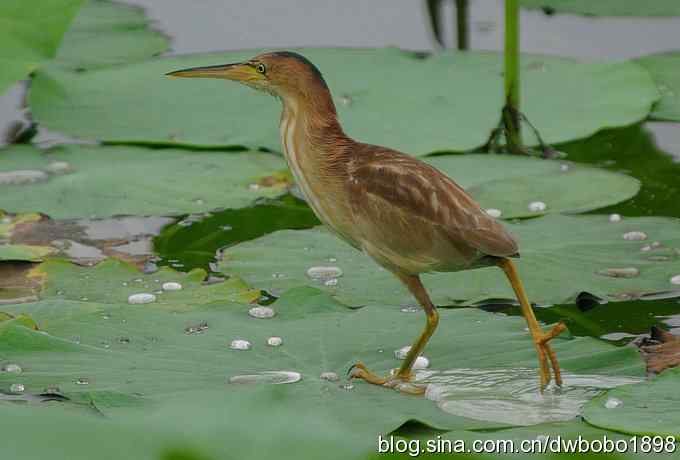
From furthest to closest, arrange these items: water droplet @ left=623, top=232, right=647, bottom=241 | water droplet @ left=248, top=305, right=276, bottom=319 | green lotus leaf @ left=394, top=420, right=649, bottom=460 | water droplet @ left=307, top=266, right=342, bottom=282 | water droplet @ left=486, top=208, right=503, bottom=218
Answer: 1. water droplet @ left=486, top=208, right=503, bottom=218
2. water droplet @ left=623, top=232, right=647, bottom=241
3. water droplet @ left=307, top=266, right=342, bottom=282
4. water droplet @ left=248, top=305, right=276, bottom=319
5. green lotus leaf @ left=394, top=420, right=649, bottom=460

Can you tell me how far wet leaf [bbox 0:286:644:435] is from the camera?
314cm

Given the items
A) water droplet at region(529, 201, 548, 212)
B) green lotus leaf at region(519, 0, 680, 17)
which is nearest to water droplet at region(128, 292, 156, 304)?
water droplet at region(529, 201, 548, 212)

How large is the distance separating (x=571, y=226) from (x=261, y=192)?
1.07 meters

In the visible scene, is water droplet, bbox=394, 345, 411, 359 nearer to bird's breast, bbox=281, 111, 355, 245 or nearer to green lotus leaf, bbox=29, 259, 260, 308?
bird's breast, bbox=281, 111, 355, 245

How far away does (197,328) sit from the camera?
3.57 metres

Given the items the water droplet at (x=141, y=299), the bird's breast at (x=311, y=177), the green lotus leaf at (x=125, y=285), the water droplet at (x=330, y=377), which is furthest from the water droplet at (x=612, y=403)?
the water droplet at (x=141, y=299)

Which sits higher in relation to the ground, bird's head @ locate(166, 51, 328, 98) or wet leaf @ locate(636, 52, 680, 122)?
bird's head @ locate(166, 51, 328, 98)

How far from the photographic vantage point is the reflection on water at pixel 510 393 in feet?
10.0

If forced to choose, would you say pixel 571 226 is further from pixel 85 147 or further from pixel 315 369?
pixel 85 147

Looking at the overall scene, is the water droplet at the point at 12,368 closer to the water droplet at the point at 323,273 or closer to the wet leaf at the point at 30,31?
the water droplet at the point at 323,273

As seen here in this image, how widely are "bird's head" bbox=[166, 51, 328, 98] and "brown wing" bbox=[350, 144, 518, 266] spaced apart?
29 centimetres

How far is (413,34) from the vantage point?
6676 millimetres

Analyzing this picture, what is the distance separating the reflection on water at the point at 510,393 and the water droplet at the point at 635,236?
1.01m

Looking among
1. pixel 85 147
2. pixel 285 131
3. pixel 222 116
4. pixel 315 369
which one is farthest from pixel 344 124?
pixel 315 369
